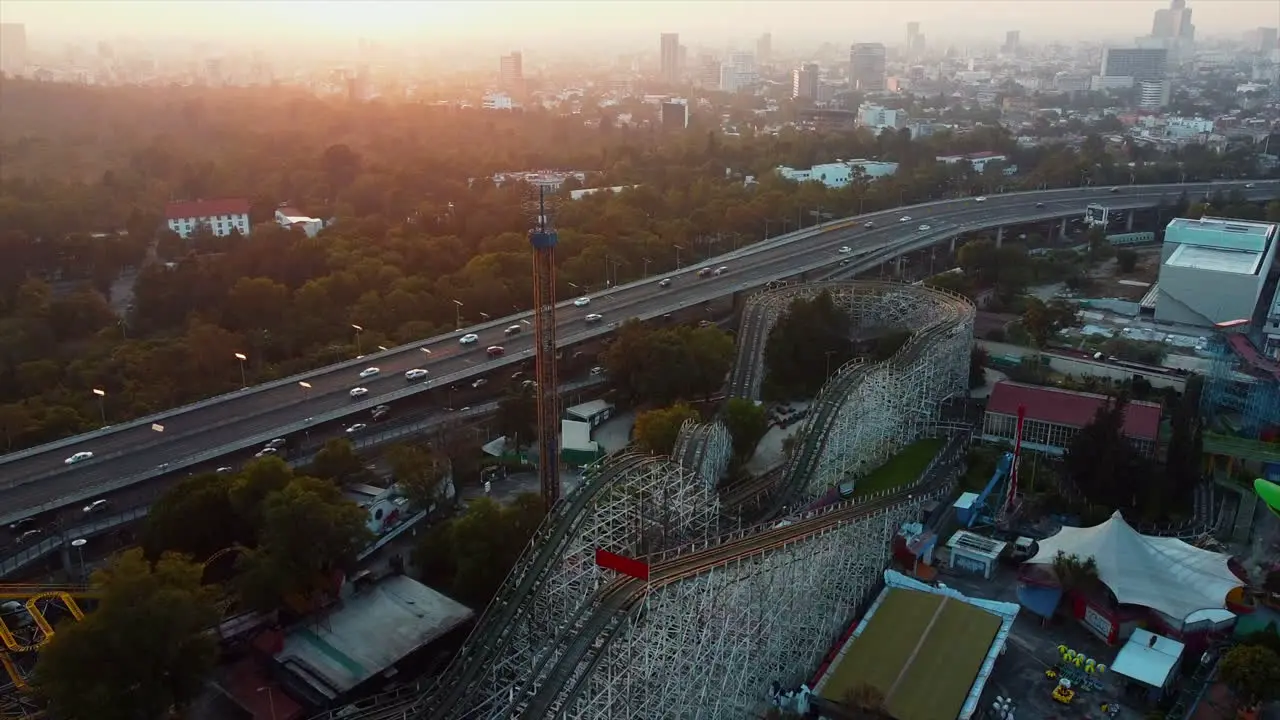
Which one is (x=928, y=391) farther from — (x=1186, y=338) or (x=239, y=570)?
(x=239, y=570)

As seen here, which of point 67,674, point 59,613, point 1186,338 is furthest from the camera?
point 1186,338

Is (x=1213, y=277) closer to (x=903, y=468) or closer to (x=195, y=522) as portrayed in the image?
(x=903, y=468)

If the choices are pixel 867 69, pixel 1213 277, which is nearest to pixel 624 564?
pixel 1213 277

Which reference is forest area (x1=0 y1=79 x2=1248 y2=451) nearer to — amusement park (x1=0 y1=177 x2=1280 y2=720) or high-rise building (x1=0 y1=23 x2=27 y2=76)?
amusement park (x1=0 y1=177 x2=1280 y2=720)

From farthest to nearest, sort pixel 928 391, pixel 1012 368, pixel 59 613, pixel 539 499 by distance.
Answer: pixel 1012 368, pixel 928 391, pixel 539 499, pixel 59 613

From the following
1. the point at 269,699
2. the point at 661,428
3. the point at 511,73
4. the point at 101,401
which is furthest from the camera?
the point at 511,73

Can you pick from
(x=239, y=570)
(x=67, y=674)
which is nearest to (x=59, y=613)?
(x=239, y=570)

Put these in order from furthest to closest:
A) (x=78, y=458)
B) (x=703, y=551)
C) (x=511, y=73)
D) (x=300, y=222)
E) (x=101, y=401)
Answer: (x=511, y=73) → (x=300, y=222) → (x=101, y=401) → (x=78, y=458) → (x=703, y=551)

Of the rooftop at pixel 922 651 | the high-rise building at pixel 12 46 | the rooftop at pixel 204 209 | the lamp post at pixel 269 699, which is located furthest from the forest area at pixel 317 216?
the high-rise building at pixel 12 46
